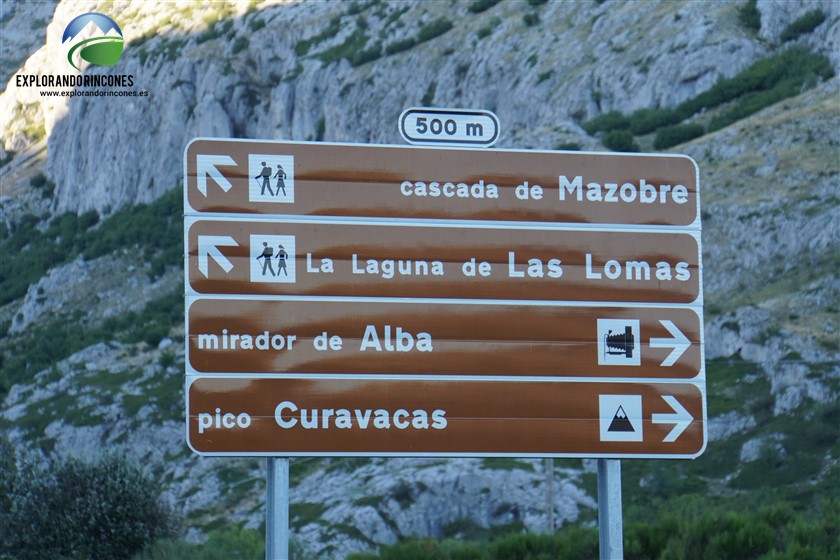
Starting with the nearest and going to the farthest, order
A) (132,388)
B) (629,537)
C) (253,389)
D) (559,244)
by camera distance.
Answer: (253,389)
(559,244)
(629,537)
(132,388)

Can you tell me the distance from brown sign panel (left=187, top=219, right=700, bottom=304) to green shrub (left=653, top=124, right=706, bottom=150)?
50361mm

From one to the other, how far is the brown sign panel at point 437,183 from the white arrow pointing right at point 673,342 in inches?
36.1

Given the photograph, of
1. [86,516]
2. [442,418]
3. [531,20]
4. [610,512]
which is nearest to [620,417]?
[610,512]

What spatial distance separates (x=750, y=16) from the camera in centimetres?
6644

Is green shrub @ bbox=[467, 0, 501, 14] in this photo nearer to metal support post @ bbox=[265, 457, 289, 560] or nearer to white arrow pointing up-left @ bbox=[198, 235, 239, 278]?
white arrow pointing up-left @ bbox=[198, 235, 239, 278]

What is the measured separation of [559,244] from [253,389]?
9.47 ft

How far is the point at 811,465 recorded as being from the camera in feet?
109

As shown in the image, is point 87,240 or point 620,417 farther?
point 87,240

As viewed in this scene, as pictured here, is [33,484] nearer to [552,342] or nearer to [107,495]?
[107,495]

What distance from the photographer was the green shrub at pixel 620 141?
200 ft

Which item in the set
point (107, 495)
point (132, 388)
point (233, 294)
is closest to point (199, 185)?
point (233, 294)

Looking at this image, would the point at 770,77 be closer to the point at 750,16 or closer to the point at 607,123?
the point at 750,16

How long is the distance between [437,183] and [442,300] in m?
1.02

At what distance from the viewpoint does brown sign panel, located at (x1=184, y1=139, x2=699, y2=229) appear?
996cm
